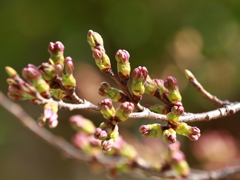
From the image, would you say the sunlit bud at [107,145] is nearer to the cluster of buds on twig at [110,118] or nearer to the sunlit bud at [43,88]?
the cluster of buds on twig at [110,118]

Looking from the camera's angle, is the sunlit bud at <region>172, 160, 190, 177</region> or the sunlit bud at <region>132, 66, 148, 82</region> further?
the sunlit bud at <region>172, 160, 190, 177</region>

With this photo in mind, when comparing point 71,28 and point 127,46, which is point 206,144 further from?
point 71,28

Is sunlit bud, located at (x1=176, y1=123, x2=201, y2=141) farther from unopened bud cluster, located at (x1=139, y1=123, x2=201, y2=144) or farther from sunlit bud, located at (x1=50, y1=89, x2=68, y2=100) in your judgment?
sunlit bud, located at (x1=50, y1=89, x2=68, y2=100)

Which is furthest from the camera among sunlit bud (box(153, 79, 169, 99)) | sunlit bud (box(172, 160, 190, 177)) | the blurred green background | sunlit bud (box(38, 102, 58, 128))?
the blurred green background

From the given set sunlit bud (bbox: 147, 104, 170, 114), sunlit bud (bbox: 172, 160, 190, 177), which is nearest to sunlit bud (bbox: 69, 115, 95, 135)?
sunlit bud (bbox: 172, 160, 190, 177)

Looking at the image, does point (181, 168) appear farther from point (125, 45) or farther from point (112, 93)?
point (125, 45)

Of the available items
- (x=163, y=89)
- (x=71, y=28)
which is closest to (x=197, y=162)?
(x=71, y=28)

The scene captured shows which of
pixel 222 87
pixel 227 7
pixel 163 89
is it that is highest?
pixel 227 7

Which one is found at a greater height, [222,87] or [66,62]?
[222,87]
